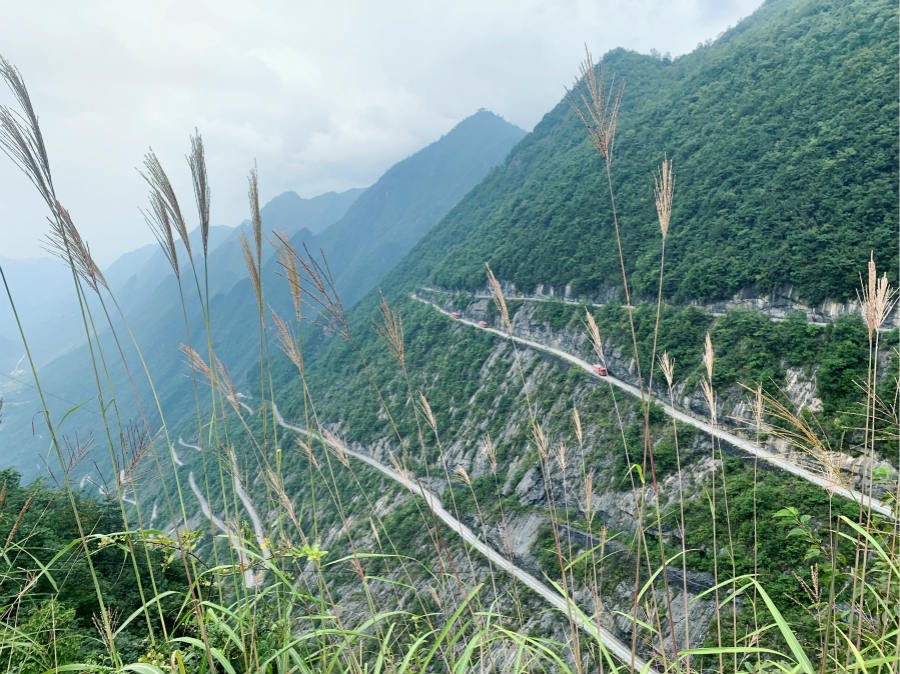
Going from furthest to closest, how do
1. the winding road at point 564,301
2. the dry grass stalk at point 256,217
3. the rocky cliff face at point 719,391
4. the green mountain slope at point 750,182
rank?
the green mountain slope at point 750,182 < the winding road at point 564,301 < the rocky cliff face at point 719,391 < the dry grass stalk at point 256,217

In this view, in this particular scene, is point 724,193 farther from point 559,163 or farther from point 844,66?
point 559,163

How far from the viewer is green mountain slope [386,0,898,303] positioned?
31344mm

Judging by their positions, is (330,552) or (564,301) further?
(564,301)

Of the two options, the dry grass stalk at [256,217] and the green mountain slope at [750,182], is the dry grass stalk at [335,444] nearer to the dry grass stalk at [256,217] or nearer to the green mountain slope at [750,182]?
the dry grass stalk at [256,217]

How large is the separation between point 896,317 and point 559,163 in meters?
73.3

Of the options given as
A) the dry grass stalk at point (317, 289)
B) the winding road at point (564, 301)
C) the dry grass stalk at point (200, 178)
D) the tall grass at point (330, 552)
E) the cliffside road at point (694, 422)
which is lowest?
the cliffside road at point (694, 422)

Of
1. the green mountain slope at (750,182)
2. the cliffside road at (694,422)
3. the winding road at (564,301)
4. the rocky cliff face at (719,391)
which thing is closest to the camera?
the cliffside road at (694,422)

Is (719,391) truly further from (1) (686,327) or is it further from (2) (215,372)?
(2) (215,372)

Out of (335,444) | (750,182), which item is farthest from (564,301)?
(335,444)

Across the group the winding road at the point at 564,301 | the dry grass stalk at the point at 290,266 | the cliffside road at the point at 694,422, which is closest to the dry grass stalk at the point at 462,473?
the dry grass stalk at the point at 290,266

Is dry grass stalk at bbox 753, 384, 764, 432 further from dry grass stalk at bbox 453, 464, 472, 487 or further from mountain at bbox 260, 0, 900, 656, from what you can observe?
dry grass stalk at bbox 453, 464, 472, 487

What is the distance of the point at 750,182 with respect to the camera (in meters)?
41.8

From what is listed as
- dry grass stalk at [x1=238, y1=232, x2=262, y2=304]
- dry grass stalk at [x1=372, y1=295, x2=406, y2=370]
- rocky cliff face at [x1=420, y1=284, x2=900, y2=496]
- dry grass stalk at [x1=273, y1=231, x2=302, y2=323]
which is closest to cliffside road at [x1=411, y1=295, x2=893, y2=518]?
rocky cliff face at [x1=420, y1=284, x2=900, y2=496]

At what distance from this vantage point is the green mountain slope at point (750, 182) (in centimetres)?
3134
